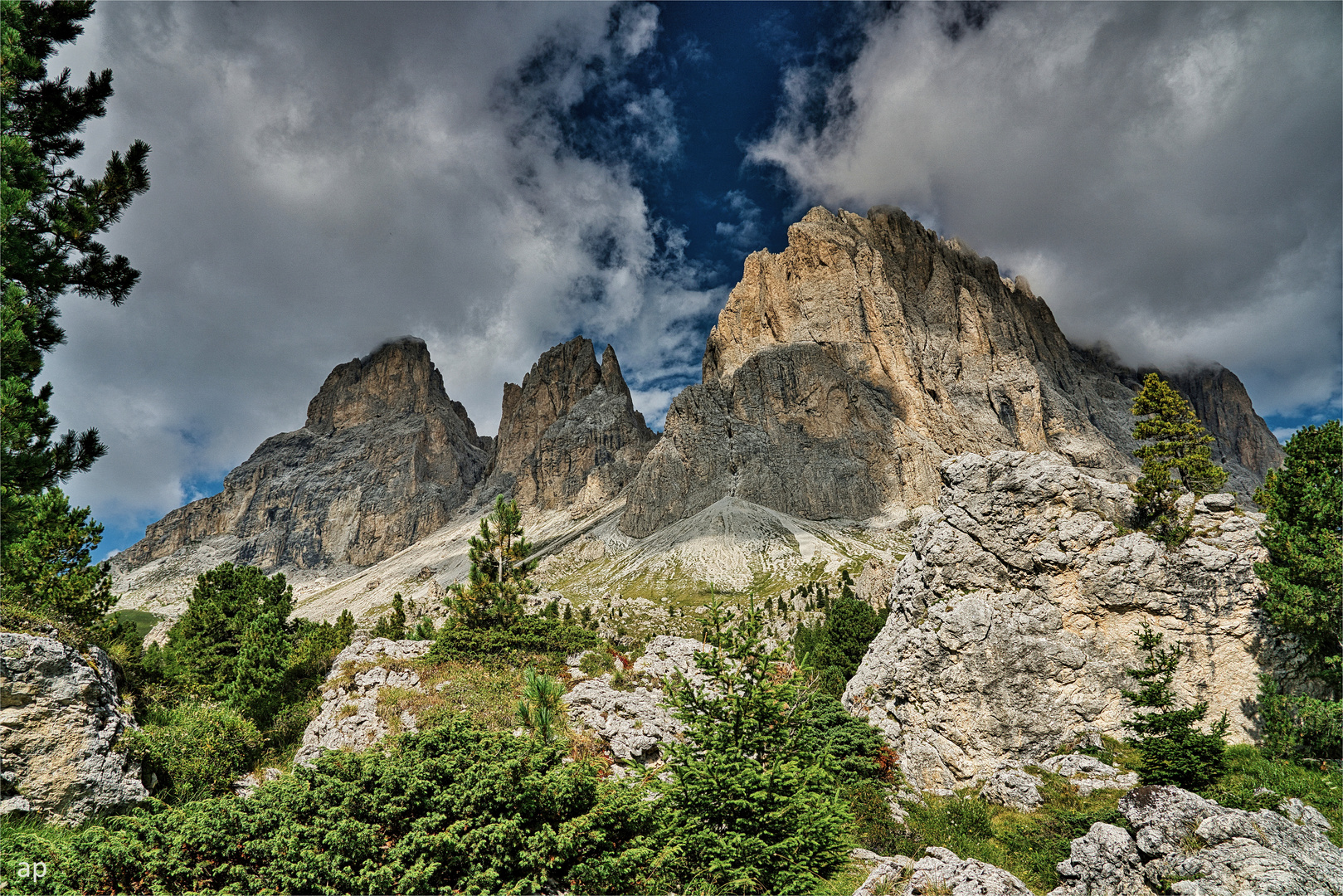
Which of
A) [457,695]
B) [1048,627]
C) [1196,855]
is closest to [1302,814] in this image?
[1196,855]

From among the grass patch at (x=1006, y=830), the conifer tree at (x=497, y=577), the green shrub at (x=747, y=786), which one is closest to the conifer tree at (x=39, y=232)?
the green shrub at (x=747, y=786)

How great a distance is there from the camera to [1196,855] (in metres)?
11.4

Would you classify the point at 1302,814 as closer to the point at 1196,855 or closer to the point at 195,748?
the point at 1196,855

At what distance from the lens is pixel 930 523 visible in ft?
99.3

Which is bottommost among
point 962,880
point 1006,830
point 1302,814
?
point 1006,830

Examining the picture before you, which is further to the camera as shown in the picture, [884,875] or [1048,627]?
[1048,627]

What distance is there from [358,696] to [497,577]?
1132 cm

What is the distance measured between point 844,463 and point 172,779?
196 metres

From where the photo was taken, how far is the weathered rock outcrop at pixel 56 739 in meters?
11.2

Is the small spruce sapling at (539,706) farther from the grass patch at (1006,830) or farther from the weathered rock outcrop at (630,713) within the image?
the grass patch at (1006,830)

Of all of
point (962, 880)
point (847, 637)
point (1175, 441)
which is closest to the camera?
point (962, 880)

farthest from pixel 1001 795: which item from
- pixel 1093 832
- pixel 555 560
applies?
pixel 555 560

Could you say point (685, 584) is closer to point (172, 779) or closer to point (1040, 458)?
point (1040, 458)

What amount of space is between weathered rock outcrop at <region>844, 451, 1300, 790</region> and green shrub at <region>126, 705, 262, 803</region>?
23836 millimetres
